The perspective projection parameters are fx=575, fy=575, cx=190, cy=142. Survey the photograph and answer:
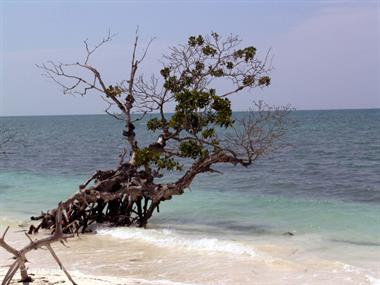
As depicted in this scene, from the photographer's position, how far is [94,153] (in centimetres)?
3453

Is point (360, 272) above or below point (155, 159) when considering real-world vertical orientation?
below

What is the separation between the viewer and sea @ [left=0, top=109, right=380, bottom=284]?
8.43 meters

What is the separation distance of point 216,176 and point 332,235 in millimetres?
10224

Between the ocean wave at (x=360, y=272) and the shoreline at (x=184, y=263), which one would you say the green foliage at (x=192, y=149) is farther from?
the ocean wave at (x=360, y=272)

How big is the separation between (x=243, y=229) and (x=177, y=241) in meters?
2.13

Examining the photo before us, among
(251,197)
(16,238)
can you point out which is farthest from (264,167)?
(16,238)

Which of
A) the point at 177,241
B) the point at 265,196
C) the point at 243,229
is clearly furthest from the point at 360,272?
the point at 265,196

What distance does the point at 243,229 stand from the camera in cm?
1220

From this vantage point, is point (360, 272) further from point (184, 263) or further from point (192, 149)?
point (192, 149)

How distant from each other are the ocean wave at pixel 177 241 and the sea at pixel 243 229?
0.7 inches

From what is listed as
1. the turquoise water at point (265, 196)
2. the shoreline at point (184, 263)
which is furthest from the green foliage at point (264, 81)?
the shoreline at point (184, 263)

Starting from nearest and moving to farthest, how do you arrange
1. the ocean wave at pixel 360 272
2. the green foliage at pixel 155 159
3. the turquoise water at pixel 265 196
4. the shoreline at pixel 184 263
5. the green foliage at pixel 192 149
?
the ocean wave at pixel 360 272, the shoreline at pixel 184 263, the green foliage at pixel 192 149, the green foliage at pixel 155 159, the turquoise water at pixel 265 196

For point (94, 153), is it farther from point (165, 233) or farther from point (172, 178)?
point (165, 233)

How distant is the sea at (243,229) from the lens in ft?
27.7
